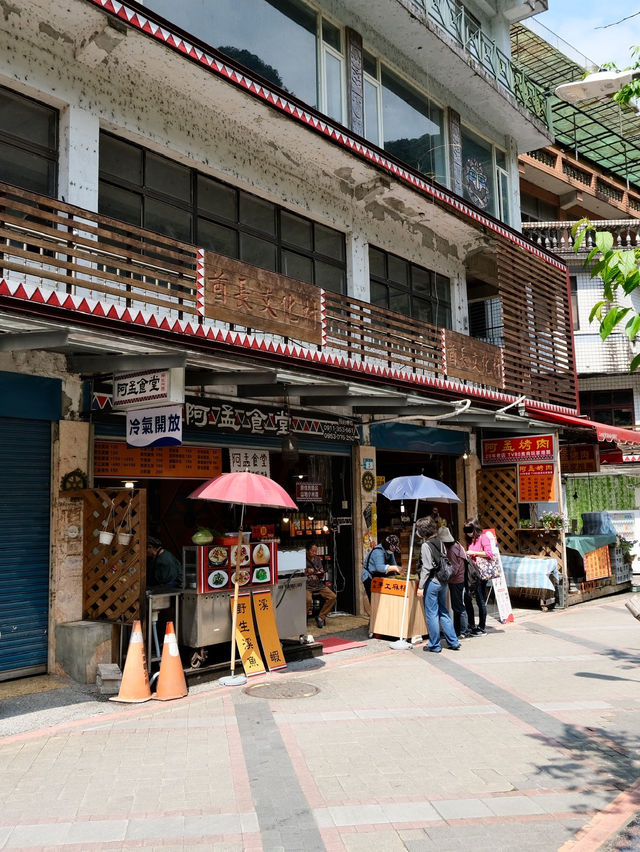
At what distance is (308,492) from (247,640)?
14.7 feet

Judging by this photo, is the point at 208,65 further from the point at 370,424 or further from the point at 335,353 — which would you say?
the point at 370,424

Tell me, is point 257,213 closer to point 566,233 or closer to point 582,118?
point 566,233

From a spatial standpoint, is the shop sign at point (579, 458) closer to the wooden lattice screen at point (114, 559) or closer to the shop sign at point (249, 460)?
the shop sign at point (249, 460)

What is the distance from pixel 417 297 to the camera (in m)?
16.1

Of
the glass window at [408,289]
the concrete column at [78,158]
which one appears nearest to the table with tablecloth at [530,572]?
the glass window at [408,289]

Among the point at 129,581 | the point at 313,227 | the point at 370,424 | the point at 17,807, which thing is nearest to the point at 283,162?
the point at 313,227

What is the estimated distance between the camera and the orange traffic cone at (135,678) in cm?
775

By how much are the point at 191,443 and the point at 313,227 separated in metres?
5.41

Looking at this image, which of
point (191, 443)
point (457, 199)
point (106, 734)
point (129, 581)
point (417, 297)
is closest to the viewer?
point (106, 734)

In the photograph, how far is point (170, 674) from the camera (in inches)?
313

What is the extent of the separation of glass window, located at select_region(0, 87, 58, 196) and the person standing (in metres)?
8.53

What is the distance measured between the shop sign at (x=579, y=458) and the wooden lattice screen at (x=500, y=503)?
370cm

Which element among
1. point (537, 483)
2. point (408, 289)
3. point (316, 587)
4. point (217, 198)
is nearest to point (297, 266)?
point (217, 198)

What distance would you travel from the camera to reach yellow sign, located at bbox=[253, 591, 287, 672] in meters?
9.12
